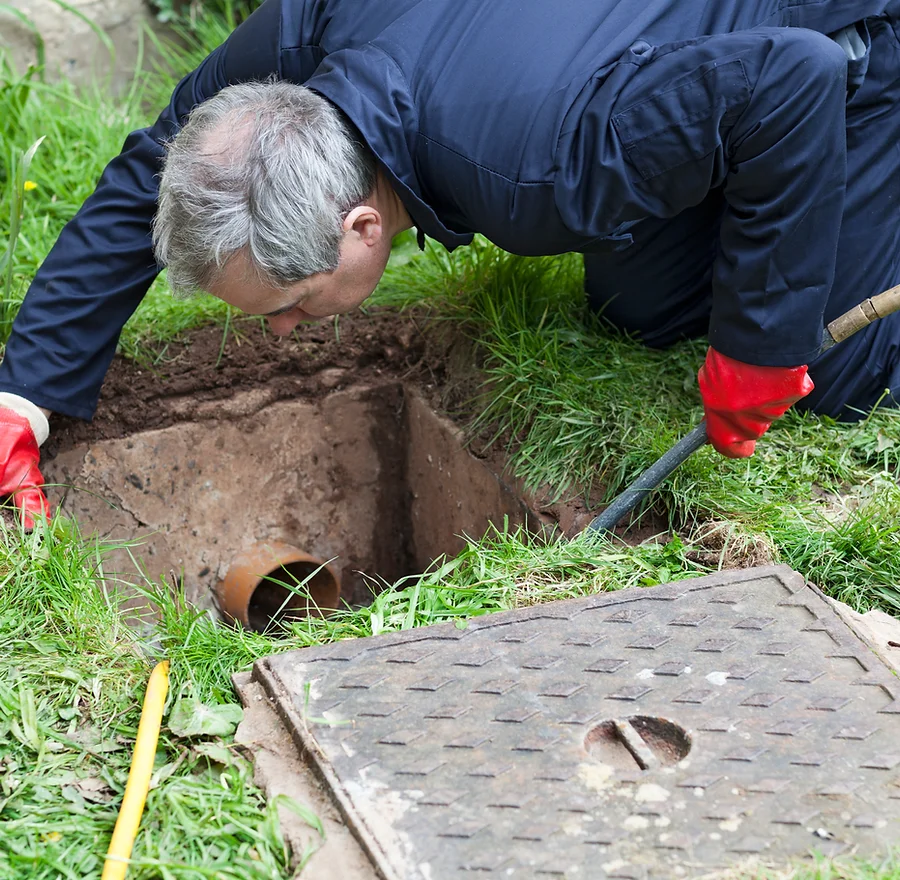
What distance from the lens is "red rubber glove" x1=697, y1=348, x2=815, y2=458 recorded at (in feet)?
6.96

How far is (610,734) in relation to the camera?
5.26ft

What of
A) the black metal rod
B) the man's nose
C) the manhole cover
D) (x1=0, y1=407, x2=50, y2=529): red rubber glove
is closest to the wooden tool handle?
the black metal rod

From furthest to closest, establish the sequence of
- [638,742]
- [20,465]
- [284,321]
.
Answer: [20,465] < [284,321] < [638,742]

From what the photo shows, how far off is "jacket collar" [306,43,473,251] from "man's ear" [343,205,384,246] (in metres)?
0.07

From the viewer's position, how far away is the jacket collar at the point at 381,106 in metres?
1.90

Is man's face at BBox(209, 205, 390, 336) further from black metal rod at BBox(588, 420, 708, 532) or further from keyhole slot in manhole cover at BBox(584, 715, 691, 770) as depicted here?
keyhole slot in manhole cover at BBox(584, 715, 691, 770)

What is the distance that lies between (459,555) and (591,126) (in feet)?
3.29

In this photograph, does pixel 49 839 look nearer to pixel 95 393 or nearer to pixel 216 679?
pixel 216 679

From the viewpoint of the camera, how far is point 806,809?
145 cm

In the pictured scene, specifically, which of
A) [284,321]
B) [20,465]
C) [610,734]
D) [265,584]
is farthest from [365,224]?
[265,584]

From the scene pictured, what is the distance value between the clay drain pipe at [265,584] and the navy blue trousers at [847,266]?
1039 millimetres

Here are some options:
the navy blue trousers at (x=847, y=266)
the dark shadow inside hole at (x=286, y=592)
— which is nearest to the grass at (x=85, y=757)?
the dark shadow inside hole at (x=286, y=592)

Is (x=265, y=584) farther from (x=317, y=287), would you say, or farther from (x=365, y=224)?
(x=365, y=224)

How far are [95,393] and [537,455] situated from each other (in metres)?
1.07
